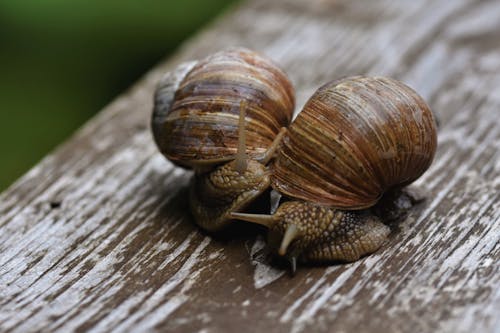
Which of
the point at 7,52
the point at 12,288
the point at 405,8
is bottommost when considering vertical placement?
the point at 405,8

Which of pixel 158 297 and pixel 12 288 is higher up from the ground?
pixel 12 288

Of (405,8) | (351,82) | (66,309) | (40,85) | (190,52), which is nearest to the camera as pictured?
(66,309)

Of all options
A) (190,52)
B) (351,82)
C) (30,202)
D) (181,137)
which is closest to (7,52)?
(190,52)

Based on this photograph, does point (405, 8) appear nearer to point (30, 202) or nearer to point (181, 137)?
point (181, 137)

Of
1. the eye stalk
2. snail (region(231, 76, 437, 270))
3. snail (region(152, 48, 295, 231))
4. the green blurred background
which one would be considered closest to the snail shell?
snail (region(152, 48, 295, 231))

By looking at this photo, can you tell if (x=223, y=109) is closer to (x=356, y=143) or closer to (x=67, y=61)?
(x=356, y=143)

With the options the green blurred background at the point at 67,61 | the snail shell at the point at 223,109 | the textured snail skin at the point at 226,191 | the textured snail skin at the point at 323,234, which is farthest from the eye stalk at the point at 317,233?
the green blurred background at the point at 67,61
